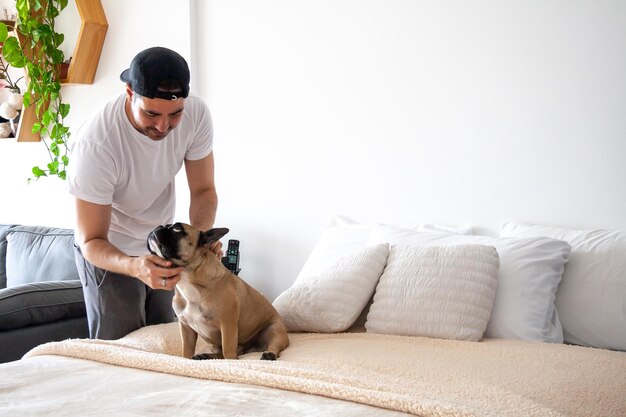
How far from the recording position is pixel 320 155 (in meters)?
3.32

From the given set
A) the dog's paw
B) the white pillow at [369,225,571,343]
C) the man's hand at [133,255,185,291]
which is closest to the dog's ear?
the man's hand at [133,255,185,291]

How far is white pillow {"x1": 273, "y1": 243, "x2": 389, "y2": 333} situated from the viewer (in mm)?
2492

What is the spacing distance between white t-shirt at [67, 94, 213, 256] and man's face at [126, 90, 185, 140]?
116 millimetres

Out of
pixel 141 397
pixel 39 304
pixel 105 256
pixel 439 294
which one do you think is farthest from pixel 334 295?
pixel 39 304

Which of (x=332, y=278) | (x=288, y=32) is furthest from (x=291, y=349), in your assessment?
(x=288, y=32)

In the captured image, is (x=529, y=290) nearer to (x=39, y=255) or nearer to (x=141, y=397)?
(x=141, y=397)

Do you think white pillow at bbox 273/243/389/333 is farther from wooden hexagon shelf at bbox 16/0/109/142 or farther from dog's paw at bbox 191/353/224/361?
wooden hexagon shelf at bbox 16/0/109/142

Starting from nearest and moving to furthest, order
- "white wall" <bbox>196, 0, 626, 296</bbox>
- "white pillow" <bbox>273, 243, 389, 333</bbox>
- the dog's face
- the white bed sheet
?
the white bed sheet, the dog's face, "white pillow" <bbox>273, 243, 389, 333</bbox>, "white wall" <bbox>196, 0, 626, 296</bbox>

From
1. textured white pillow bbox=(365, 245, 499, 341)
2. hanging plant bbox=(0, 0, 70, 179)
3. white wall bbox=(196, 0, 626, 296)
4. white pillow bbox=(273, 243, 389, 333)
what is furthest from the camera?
hanging plant bbox=(0, 0, 70, 179)

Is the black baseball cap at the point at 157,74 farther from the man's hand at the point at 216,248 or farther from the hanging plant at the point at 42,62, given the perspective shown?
the hanging plant at the point at 42,62

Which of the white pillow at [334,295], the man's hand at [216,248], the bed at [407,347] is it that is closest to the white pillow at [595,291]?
the bed at [407,347]

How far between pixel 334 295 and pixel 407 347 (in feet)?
1.18

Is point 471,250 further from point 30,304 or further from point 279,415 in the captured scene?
point 30,304

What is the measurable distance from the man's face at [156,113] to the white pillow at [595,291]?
137 centimetres
